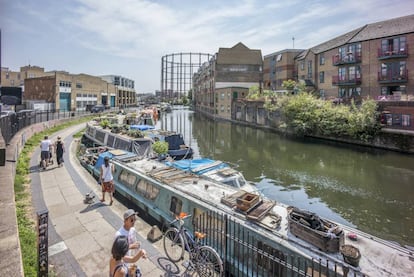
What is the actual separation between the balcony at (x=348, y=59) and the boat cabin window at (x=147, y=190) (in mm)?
A: 36113

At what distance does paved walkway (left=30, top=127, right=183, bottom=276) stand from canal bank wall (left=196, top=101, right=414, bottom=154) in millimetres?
25114

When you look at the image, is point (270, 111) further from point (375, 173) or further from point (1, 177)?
point (1, 177)

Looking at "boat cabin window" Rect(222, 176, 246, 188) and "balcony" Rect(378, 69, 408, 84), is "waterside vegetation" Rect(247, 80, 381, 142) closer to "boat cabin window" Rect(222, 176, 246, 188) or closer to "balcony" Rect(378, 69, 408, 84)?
"balcony" Rect(378, 69, 408, 84)

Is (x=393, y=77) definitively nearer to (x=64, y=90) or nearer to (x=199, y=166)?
(x=199, y=166)

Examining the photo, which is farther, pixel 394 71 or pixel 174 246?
pixel 394 71

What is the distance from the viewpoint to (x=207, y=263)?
507 cm

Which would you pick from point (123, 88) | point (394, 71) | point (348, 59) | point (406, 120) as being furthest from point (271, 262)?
point (123, 88)

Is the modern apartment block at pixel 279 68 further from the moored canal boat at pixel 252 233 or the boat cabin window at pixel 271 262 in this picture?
the boat cabin window at pixel 271 262

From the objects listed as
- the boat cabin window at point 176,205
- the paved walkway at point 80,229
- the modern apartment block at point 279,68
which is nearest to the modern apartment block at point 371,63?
the modern apartment block at point 279,68

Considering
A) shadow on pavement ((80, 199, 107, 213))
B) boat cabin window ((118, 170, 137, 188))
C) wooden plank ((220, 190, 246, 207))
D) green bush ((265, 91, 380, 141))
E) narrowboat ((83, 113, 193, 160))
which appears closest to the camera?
wooden plank ((220, 190, 246, 207))

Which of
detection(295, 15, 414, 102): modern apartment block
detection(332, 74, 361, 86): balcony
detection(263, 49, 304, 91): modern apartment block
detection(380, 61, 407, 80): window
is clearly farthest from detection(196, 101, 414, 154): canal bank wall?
detection(263, 49, 304, 91): modern apartment block

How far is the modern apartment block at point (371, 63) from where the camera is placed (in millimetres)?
29766

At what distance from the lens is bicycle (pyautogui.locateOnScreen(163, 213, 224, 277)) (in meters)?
5.05

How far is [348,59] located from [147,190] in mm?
36716
